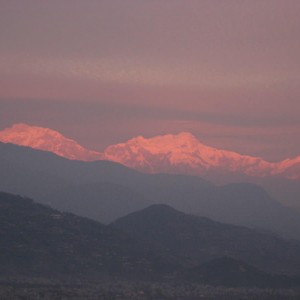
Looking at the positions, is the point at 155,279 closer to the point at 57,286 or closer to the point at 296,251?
the point at 57,286

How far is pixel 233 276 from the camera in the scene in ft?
454

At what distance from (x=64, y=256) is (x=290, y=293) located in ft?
Answer: 150

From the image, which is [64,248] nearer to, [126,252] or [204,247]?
[126,252]

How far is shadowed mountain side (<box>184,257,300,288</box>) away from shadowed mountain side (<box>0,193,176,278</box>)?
8736 millimetres

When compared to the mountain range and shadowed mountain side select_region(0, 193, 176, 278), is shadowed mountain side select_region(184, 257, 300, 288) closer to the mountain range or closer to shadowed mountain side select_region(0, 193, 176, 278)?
the mountain range

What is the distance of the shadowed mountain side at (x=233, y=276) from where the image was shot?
136000 millimetres

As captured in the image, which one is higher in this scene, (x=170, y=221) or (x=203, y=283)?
(x=170, y=221)

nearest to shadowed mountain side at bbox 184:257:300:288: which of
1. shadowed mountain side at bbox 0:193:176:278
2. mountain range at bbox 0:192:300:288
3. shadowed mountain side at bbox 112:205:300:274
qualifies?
mountain range at bbox 0:192:300:288

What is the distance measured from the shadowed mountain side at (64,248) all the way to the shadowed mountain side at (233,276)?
28.7ft

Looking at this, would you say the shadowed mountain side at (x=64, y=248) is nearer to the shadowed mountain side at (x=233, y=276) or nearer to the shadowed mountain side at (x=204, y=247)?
the shadowed mountain side at (x=233, y=276)

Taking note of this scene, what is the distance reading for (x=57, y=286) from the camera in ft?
385

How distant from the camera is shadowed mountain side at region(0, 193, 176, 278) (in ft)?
465

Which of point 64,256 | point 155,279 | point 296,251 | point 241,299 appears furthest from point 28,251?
point 296,251

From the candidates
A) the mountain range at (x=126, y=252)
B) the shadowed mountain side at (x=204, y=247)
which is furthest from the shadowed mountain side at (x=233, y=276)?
the shadowed mountain side at (x=204, y=247)
